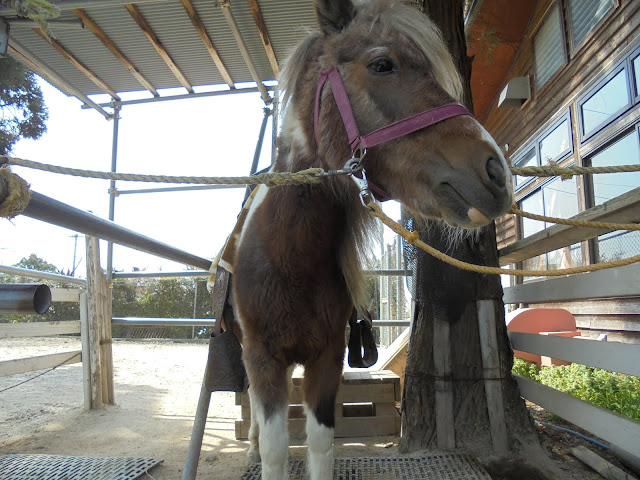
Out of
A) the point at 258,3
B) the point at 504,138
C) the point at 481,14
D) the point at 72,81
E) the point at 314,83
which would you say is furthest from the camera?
the point at 504,138

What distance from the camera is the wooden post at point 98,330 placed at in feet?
14.8

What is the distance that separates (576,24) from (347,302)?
6.04 m

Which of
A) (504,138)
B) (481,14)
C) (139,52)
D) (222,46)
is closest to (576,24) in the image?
(481,14)

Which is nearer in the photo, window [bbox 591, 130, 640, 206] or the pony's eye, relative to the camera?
the pony's eye

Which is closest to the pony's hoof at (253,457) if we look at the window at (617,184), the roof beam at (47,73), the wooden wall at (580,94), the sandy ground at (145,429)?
the sandy ground at (145,429)

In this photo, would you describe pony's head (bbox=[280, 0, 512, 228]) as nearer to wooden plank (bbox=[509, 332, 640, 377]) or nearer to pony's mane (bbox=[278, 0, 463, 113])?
pony's mane (bbox=[278, 0, 463, 113])

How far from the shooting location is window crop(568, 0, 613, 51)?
5234mm

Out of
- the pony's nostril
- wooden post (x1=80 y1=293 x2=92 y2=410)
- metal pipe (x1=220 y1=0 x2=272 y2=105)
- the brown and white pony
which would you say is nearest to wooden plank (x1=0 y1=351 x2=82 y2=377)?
wooden post (x1=80 y1=293 x2=92 y2=410)

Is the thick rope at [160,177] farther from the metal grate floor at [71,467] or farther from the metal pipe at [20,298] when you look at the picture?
the metal grate floor at [71,467]

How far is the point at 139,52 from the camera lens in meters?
3.87

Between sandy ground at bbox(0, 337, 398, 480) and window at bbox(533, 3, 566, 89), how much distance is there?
6133 mm

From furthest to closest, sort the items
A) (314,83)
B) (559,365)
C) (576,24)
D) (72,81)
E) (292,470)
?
(576,24) → (559,365) → (72,81) → (292,470) → (314,83)

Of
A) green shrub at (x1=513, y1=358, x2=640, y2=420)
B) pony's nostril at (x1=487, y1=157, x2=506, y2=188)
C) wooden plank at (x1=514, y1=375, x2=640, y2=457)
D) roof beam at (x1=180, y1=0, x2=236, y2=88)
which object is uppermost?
roof beam at (x1=180, y1=0, x2=236, y2=88)

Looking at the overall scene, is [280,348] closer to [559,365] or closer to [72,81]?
[72,81]
